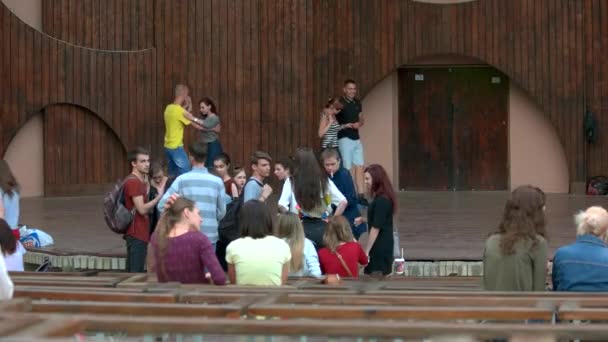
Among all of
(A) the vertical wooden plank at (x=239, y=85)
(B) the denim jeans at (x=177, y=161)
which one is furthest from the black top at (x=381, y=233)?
(A) the vertical wooden plank at (x=239, y=85)

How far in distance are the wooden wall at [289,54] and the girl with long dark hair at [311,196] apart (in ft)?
30.0

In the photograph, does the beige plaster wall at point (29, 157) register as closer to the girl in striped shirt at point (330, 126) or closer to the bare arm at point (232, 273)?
the girl in striped shirt at point (330, 126)

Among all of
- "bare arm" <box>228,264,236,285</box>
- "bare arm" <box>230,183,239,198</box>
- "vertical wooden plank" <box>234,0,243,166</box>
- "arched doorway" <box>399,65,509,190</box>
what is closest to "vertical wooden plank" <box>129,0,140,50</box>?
"vertical wooden plank" <box>234,0,243,166</box>

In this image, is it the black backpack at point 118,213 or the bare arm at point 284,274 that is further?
the black backpack at point 118,213

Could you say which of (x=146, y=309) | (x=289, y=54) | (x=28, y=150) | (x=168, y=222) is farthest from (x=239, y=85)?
(x=146, y=309)

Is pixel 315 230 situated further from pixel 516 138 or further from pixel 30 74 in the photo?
pixel 516 138

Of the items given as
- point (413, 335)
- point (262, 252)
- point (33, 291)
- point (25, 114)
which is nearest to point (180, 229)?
point (262, 252)

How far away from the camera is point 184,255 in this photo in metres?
6.70

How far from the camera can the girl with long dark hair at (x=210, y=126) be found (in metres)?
14.8

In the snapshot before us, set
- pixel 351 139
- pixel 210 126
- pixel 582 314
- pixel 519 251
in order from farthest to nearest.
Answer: pixel 351 139 < pixel 210 126 < pixel 519 251 < pixel 582 314

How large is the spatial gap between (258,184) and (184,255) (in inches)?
114

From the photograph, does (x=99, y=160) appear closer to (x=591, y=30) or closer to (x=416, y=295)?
(x=591, y=30)

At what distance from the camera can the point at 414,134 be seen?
65.0ft

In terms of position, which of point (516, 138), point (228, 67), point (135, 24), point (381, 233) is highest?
point (135, 24)
